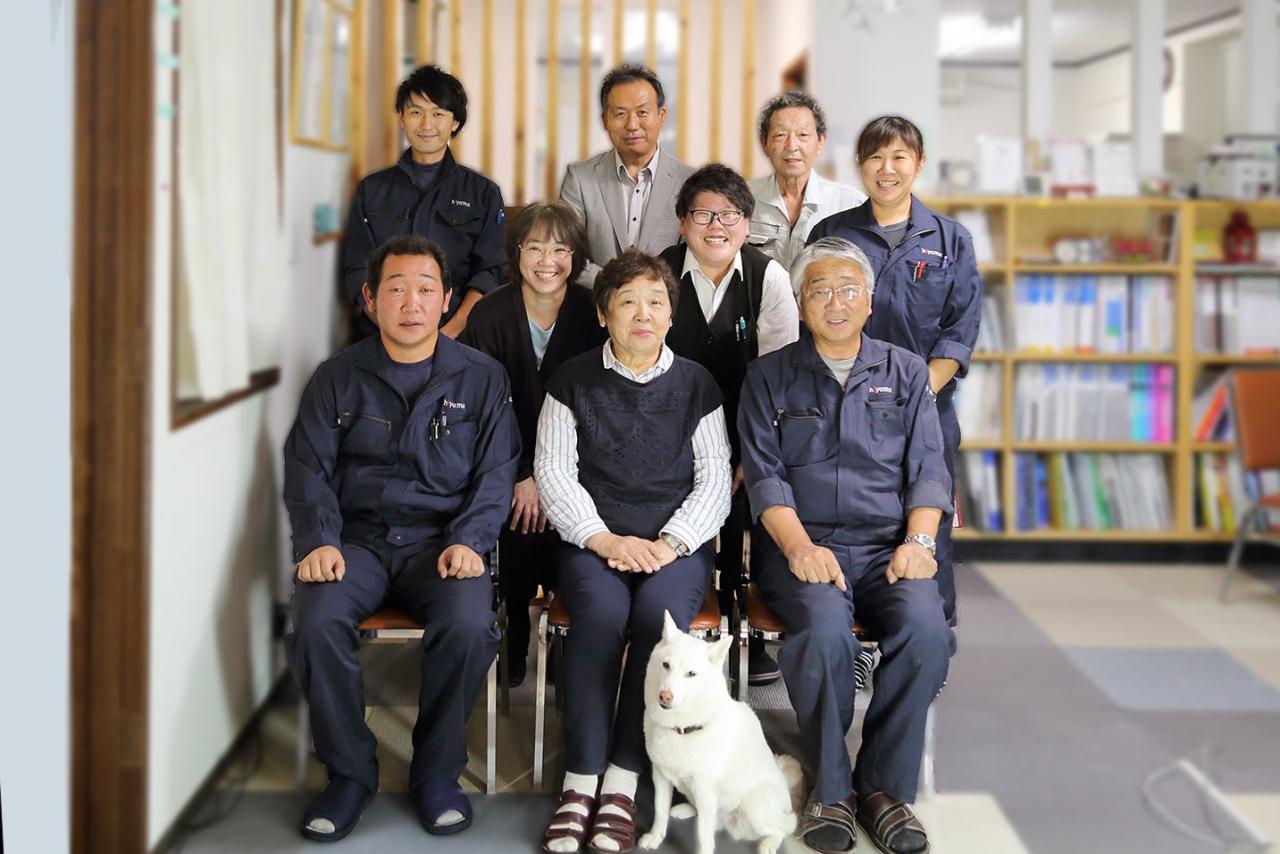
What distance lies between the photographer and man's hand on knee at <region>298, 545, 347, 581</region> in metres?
2.90

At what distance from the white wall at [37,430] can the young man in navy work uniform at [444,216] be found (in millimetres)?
1506

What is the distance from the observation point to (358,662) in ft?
9.50

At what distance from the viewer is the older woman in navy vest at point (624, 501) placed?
288 cm

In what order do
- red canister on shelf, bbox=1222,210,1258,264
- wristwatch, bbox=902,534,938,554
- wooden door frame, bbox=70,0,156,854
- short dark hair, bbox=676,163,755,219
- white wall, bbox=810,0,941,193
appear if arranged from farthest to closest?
white wall, bbox=810,0,941,193, red canister on shelf, bbox=1222,210,1258,264, short dark hair, bbox=676,163,755,219, wristwatch, bbox=902,534,938,554, wooden door frame, bbox=70,0,156,854

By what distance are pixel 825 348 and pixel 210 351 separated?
54.9 inches

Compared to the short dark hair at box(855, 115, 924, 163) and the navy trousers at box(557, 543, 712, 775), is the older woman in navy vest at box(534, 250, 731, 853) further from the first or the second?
the short dark hair at box(855, 115, 924, 163)

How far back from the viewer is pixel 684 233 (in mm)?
3221

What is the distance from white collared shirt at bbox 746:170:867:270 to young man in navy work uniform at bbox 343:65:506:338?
75 cm

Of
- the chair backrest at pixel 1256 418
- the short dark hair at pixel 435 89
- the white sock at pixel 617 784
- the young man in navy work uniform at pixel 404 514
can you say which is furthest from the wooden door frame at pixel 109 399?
the chair backrest at pixel 1256 418

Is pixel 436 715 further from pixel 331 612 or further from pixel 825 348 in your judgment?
pixel 825 348

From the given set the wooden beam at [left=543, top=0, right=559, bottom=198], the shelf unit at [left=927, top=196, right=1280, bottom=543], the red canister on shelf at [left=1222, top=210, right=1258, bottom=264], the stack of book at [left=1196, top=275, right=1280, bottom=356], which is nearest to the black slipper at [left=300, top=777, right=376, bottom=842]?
the wooden beam at [left=543, top=0, right=559, bottom=198]

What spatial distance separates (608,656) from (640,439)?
504 mm

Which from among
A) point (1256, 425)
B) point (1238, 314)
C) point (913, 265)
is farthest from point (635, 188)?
point (1238, 314)

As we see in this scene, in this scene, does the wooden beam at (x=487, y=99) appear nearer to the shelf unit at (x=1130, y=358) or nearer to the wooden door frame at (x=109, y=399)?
the shelf unit at (x=1130, y=358)
